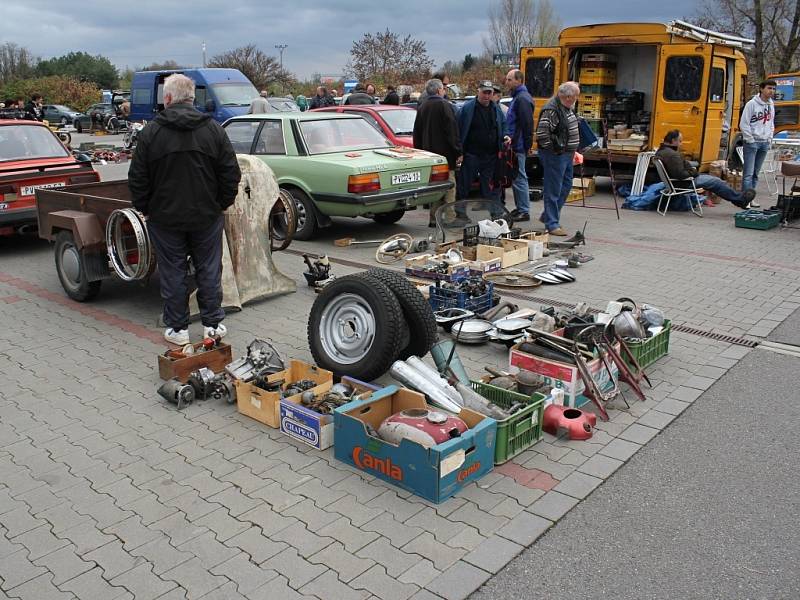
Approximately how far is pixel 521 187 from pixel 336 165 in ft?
10.8

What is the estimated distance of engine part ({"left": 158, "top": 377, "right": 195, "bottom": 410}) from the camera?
503 cm

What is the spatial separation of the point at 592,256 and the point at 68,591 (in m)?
7.58

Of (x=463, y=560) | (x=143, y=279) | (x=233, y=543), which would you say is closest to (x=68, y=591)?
(x=233, y=543)

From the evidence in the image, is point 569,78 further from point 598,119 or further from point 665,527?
point 665,527

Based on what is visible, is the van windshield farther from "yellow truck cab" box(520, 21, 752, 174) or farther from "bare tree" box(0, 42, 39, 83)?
"bare tree" box(0, 42, 39, 83)

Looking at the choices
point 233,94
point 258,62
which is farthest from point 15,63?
point 233,94

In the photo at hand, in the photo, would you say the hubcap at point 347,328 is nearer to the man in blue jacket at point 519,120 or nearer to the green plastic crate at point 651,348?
the green plastic crate at point 651,348

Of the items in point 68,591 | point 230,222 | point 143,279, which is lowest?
point 68,591

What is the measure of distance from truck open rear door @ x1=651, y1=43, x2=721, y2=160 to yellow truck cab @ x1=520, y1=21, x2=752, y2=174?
17 millimetres

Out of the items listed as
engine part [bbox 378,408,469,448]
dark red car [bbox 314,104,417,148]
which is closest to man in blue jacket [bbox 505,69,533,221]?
dark red car [bbox 314,104,417,148]

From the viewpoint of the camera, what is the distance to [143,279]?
6.67 meters

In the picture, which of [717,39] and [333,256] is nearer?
[333,256]

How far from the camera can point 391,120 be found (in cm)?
1298

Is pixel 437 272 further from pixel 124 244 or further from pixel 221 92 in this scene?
pixel 221 92
